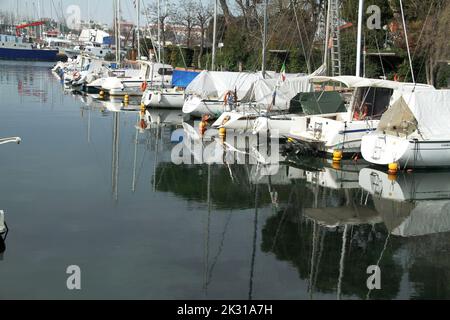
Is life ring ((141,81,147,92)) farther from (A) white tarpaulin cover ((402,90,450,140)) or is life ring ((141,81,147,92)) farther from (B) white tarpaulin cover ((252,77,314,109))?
(A) white tarpaulin cover ((402,90,450,140))

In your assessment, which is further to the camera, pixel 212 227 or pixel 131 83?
pixel 131 83

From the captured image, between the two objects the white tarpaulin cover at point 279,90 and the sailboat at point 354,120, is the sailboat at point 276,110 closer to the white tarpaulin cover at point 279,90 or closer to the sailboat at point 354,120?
the white tarpaulin cover at point 279,90

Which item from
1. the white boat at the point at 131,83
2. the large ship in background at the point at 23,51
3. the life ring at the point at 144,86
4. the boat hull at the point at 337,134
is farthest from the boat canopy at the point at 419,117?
the large ship in background at the point at 23,51

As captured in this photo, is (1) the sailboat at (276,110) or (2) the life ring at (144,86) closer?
(1) the sailboat at (276,110)

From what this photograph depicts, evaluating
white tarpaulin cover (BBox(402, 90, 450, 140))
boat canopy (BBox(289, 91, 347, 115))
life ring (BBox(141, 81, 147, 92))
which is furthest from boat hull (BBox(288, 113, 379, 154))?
life ring (BBox(141, 81, 147, 92))

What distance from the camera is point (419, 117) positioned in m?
19.2

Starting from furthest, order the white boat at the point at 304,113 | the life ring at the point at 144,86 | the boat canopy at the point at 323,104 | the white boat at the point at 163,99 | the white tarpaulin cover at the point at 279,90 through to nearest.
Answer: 1. the life ring at the point at 144,86
2. the white boat at the point at 163,99
3. the white tarpaulin cover at the point at 279,90
4. the boat canopy at the point at 323,104
5. the white boat at the point at 304,113

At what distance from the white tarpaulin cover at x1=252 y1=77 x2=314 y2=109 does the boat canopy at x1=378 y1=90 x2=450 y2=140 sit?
8568mm

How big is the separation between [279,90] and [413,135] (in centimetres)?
970

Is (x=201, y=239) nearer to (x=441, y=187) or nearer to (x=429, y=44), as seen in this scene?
(x=441, y=187)

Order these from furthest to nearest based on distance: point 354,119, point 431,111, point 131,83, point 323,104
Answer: point 131,83 → point 323,104 → point 354,119 → point 431,111

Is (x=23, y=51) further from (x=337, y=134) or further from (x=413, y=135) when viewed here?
(x=413, y=135)

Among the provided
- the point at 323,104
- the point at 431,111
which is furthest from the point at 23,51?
the point at 431,111

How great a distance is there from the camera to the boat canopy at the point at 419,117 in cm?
1916
